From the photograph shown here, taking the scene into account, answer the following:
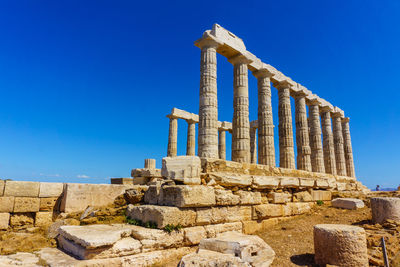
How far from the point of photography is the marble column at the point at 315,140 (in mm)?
19514

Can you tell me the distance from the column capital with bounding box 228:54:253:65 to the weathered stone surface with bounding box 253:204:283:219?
28.9ft

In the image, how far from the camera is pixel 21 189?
6547mm

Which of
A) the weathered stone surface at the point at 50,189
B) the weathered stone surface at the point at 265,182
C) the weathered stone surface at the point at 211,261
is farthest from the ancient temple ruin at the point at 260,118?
the weathered stone surface at the point at 211,261

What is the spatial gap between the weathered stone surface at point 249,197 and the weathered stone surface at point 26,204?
5.21m

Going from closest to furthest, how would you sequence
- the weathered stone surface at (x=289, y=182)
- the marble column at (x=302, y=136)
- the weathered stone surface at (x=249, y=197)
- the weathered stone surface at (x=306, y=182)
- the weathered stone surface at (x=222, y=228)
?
the weathered stone surface at (x=222, y=228) < the weathered stone surface at (x=249, y=197) < the weathered stone surface at (x=289, y=182) < the weathered stone surface at (x=306, y=182) < the marble column at (x=302, y=136)

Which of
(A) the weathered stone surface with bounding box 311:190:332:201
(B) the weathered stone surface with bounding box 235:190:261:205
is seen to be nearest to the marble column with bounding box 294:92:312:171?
(A) the weathered stone surface with bounding box 311:190:332:201

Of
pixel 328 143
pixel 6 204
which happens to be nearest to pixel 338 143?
pixel 328 143

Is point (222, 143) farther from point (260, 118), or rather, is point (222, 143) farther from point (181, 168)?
point (181, 168)

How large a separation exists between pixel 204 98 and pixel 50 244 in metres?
9.44

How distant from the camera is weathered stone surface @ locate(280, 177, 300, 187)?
882 cm

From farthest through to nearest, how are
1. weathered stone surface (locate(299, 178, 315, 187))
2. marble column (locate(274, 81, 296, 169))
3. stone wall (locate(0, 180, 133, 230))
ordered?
marble column (locate(274, 81, 296, 169))
weathered stone surface (locate(299, 178, 315, 187))
stone wall (locate(0, 180, 133, 230))

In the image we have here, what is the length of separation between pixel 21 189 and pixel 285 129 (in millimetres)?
14656

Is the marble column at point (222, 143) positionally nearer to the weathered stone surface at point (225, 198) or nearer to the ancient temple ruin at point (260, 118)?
the ancient temple ruin at point (260, 118)

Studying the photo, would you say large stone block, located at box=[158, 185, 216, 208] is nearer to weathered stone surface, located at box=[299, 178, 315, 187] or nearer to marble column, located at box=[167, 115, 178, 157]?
weathered stone surface, located at box=[299, 178, 315, 187]
